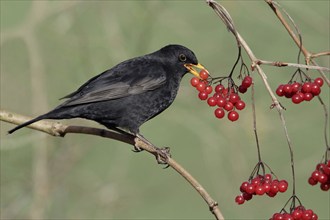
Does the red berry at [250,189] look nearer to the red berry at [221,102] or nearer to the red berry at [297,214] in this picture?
the red berry at [297,214]

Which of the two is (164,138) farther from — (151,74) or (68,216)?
(151,74)

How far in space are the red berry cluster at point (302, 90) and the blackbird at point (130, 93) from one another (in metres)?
1.53

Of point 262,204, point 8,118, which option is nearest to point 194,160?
point 262,204

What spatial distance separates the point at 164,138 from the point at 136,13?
356 cm

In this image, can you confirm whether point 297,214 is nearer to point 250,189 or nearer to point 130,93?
point 250,189

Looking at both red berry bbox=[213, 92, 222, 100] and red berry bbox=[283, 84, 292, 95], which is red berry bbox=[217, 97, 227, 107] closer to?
red berry bbox=[213, 92, 222, 100]

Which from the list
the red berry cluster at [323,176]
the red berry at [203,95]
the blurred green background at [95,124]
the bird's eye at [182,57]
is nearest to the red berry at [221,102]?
the red berry at [203,95]

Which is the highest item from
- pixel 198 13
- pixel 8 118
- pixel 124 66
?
pixel 198 13

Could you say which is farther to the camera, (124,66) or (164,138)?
(164,138)

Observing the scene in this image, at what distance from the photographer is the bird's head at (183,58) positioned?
4.80 metres

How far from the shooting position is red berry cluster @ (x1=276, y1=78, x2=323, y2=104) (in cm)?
303

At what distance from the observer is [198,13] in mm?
6848

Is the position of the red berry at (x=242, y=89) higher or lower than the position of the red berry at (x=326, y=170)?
higher

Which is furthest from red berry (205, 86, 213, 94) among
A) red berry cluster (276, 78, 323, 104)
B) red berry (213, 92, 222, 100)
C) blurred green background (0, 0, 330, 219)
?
blurred green background (0, 0, 330, 219)
